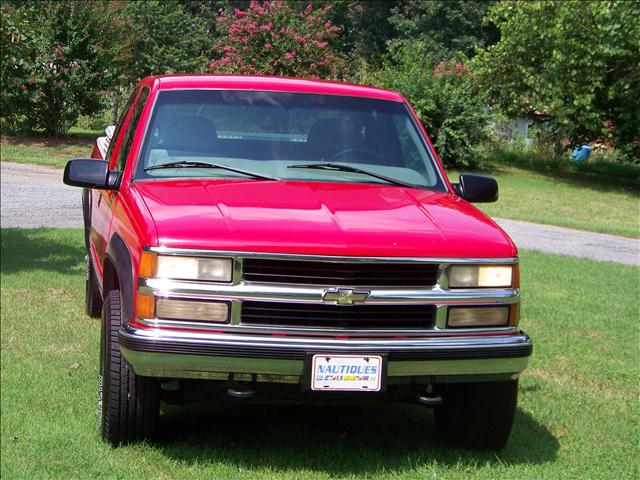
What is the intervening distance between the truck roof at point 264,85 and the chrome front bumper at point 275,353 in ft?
6.39

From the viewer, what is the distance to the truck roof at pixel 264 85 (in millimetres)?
5750

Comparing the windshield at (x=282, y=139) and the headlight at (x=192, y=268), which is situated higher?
the windshield at (x=282, y=139)

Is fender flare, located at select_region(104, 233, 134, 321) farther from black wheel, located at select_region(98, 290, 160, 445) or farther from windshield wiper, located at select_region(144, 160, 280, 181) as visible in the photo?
windshield wiper, located at select_region(144, 160, 280, 181)

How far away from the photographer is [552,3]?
25359 millimetres

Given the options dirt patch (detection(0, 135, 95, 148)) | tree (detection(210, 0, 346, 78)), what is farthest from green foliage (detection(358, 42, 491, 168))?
dirt patch (detection(0, 135, 95, 148))

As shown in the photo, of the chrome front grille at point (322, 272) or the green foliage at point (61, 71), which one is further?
the green foliage at point (61, 71)

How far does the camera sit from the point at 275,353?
414cm

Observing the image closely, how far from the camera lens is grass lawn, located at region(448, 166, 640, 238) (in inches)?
711

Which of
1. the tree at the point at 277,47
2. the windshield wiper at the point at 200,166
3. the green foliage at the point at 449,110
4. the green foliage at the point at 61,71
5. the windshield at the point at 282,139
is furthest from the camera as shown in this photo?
the tree at the point at 277,47

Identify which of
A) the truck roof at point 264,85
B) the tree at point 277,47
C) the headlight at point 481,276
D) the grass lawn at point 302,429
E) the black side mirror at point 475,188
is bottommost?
the tree at point 277,47

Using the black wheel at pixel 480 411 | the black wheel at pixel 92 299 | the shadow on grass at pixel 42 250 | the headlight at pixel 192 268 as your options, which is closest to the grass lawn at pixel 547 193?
the shadow on grass at pixel 42 250

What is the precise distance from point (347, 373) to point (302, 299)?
1.21ft

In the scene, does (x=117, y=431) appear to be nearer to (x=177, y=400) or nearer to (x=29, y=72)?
(x=177, y=400)

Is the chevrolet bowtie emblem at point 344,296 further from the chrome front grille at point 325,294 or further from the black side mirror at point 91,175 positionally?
the black side mirror at point 91,175
